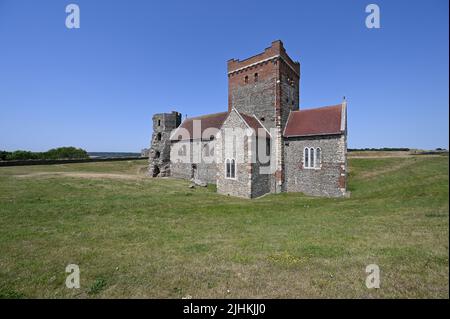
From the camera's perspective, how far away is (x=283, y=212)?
534 inches

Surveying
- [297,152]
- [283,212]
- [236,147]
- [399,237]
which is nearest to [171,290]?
[399,237]

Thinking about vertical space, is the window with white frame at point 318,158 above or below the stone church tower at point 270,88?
below

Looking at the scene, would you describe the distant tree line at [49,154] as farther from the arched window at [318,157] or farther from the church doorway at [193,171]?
the arched window at [318,157]

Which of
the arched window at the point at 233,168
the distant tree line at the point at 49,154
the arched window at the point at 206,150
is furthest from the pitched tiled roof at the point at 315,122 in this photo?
the distant tree line at the point at 49,154

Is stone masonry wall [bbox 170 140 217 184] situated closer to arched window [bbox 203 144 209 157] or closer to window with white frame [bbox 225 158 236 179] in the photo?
arched window [bbox 203 144 209 157]

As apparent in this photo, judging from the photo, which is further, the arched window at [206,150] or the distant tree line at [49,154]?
the distant tree line at [49,154]

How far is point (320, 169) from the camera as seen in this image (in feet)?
68.3

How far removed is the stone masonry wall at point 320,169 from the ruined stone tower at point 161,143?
2034 centimetres

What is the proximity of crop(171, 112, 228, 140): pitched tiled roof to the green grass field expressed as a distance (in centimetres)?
1997

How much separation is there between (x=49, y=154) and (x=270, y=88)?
51.4m

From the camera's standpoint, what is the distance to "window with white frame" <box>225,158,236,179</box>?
841 inches

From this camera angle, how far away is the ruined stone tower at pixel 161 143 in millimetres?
35938

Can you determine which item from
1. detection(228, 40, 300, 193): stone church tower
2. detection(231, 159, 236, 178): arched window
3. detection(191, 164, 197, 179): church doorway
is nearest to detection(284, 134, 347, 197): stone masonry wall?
detection(228, 40, 300, 193): stone church tower
